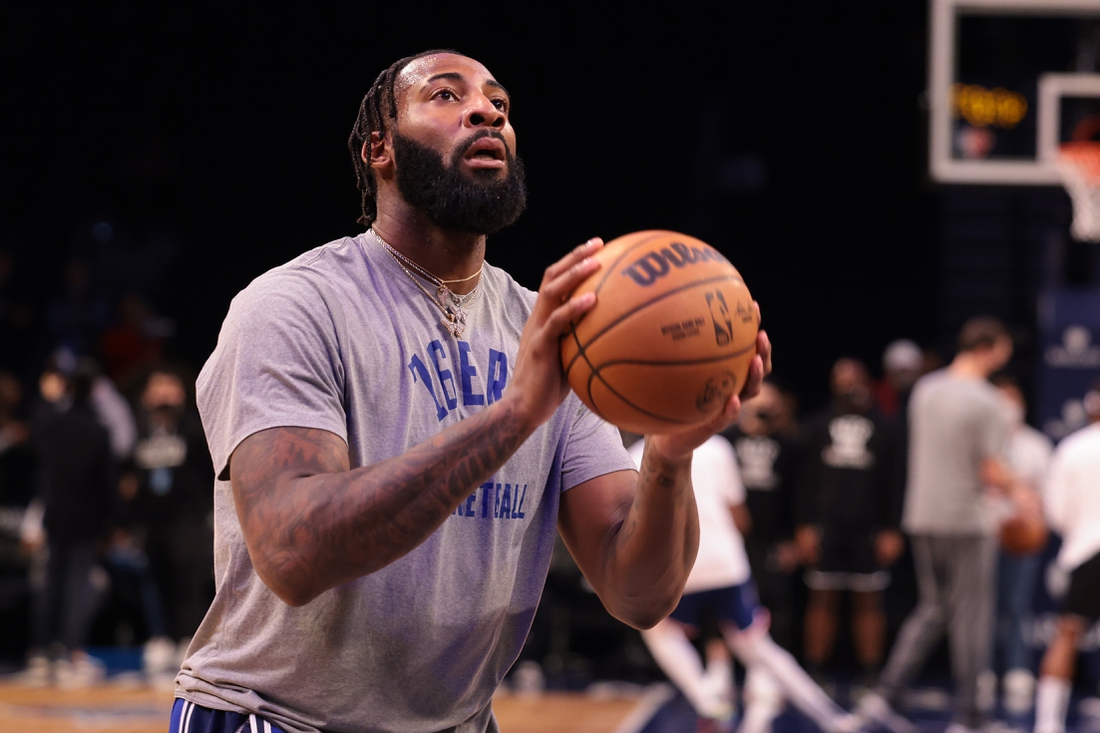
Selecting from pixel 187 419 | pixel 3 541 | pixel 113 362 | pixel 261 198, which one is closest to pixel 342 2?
pixel 261 198

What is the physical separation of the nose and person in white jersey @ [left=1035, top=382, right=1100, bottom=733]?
5.66m

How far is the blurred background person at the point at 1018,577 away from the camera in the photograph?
8742mm

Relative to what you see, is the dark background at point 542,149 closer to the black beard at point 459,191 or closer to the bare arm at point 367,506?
the black beard at point 459,191

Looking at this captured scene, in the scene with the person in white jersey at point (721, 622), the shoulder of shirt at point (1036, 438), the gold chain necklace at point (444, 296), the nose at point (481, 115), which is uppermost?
the nose at point (481, 115)

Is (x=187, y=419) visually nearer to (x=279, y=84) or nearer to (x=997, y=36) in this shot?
(x=279, y=84)

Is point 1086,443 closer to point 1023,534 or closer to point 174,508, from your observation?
point 1023,534

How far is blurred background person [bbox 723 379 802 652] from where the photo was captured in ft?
30.8

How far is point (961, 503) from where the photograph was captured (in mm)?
7445

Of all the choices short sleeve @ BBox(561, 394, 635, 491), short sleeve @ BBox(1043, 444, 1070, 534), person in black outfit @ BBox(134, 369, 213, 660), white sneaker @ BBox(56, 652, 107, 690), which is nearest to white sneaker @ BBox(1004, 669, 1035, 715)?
short sleeve @ BBox(1043, 444, 1070, 534)

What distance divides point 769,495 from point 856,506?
76 cm

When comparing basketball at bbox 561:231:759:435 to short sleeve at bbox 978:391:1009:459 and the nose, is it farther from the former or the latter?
short sleeve at bbox 978:391:1009:459

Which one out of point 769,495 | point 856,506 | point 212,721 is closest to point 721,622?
point 856,506

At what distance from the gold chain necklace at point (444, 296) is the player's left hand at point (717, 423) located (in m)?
0.39

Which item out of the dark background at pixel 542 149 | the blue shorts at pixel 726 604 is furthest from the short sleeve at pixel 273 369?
the dark background at pixel 542 149
